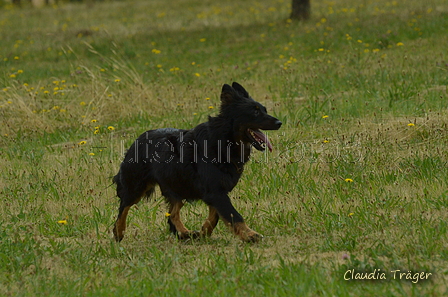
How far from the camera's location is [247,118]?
5535 millimetres

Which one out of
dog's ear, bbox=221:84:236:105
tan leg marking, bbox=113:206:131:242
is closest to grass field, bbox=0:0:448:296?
tan leg marking, bbox=113:206:131:242

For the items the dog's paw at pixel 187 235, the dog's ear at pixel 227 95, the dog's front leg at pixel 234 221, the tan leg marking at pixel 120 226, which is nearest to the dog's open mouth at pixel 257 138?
the dog's ear at pixel 227 95

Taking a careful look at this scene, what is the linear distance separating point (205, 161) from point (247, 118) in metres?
0.52

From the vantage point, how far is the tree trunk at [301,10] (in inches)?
749

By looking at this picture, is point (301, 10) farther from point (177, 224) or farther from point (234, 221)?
point (234, 221)

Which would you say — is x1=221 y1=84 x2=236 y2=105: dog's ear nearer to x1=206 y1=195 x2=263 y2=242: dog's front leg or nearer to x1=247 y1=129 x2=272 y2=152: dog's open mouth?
x1=247 y1=129 x2=272 y2=152: dog's open mouth

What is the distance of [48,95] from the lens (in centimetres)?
1180

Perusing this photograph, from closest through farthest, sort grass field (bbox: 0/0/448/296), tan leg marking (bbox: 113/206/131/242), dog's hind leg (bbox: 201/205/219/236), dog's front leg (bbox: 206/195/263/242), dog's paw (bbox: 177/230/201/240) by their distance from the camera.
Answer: grass field (bbox: 0/0/448/296), dog's front leg (bbox: 206/195/263/242), dog's hind leg (bbox: 201/205/219/236), dog's paw (bbox: 177/230/201/240), tan leg marking (bbox: 113/206/131/242)

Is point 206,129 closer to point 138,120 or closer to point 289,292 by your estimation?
point 289,292

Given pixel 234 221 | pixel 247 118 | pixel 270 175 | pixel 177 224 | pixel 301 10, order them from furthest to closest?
pixel 301 10, pixel 270 175, pixel 177 224, pixel 247 118, pixel 234 221

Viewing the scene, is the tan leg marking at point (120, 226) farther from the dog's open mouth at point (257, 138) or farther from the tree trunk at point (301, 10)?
the tree trunk at point (301, 10)

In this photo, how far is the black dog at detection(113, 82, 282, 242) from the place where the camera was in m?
5.53

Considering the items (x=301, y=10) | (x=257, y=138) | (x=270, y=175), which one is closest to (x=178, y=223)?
(x=257, y=138)

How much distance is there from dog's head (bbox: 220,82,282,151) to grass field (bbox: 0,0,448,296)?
33.2 inches
